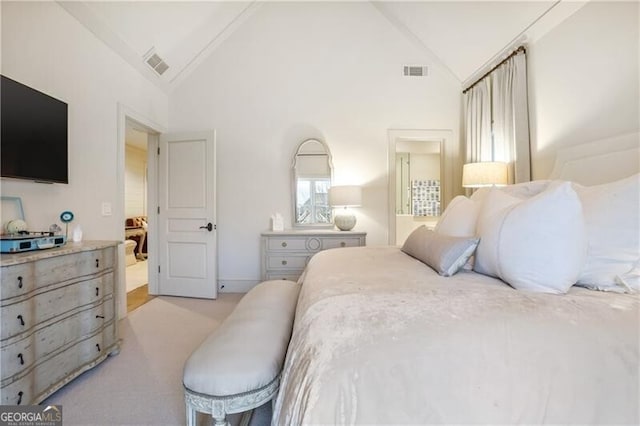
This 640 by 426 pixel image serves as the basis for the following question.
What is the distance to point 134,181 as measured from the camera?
7.07m

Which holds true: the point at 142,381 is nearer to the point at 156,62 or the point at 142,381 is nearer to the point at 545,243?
the point at 545,243

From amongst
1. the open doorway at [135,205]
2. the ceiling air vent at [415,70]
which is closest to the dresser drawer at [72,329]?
the open doorway at [135,205]

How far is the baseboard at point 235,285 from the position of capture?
400cm

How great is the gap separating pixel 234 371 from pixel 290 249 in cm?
244

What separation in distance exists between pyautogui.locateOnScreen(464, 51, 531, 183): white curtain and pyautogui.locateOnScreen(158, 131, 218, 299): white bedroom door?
318 centimetres

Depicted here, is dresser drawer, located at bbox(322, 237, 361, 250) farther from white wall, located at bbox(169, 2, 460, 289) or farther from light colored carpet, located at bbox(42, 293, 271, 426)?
light colored carpet, located at bbox(42, 293, 271, 426)

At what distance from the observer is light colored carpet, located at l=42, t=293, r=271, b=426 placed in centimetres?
161

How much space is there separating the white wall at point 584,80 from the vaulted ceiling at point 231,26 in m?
0.24

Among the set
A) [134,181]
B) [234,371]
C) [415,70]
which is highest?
[415,70]

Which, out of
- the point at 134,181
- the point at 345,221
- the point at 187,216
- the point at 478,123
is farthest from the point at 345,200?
the point at 134,181

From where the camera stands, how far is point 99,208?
278cm

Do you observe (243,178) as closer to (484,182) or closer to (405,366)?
(484,182)

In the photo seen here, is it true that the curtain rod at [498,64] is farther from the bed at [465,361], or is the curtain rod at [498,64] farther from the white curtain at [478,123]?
the bed at [465,361]

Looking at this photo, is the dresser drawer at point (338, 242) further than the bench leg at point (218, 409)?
Yes
